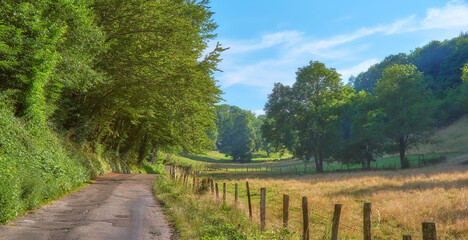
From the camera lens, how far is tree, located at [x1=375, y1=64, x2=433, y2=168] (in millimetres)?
47656

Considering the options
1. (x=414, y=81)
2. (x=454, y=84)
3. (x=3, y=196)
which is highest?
(x=454, y=84)

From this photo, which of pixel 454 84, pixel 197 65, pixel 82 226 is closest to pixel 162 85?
pixel 197 65

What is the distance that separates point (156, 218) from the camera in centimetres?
1083

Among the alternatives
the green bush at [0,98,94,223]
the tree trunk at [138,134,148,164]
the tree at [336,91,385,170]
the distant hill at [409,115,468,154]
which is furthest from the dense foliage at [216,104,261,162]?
the green bush at [0,98,94,223]

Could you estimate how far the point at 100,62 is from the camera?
1941 centimetres

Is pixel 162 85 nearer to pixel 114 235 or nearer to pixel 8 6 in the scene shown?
pixel 8 6

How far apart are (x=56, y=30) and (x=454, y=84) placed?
99168mm

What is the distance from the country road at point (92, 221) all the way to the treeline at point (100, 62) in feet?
16.2

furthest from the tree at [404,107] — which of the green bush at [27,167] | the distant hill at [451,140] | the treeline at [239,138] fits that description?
the treeline at [239,138]

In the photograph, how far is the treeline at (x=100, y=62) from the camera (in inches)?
499

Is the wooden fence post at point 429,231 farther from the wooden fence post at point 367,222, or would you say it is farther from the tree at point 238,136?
the tree at point 238,136

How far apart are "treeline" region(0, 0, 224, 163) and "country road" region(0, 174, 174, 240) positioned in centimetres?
495

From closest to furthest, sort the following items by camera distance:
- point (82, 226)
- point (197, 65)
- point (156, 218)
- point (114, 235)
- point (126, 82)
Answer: point (114, 235), point (82, 226), point (156, 218), point (126, 82), point (197, 65)

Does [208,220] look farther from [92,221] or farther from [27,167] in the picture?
[27,167]
